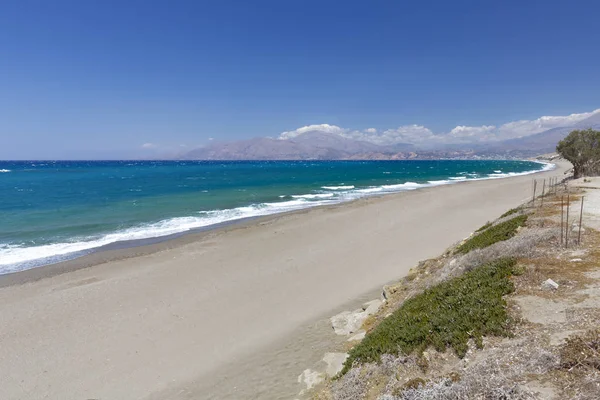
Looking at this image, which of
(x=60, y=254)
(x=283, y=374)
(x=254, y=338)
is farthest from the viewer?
(x=60, y=254)

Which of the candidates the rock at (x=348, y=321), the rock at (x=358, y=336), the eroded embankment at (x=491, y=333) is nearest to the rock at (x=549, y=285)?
the eroded embankment at (x=491, y=333)

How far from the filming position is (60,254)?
1756cm

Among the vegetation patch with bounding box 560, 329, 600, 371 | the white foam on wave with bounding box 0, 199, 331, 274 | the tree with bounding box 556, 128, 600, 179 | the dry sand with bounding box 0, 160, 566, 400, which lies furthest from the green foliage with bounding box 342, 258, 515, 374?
the tree with bounding box 556, 128, 600, 179

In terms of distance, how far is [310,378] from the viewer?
7160 mm

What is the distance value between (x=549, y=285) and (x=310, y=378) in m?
5.31

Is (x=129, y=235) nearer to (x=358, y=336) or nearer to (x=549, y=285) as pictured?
(x=358, y=336)

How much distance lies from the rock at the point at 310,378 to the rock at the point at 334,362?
20cm

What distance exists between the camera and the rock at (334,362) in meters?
6.85

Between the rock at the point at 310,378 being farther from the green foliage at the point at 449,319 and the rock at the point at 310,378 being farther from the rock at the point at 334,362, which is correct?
the green foliage at the point at 449,319

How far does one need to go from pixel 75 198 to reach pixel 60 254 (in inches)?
1026

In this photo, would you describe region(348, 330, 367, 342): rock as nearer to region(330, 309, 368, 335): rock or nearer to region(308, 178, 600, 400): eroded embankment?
region(308, 178, 600, 400): eroded embankment

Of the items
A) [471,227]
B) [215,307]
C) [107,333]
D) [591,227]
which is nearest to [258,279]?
[215,307]

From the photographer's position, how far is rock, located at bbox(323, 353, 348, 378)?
22.5 ft

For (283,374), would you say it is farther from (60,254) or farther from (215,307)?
(60,254)
